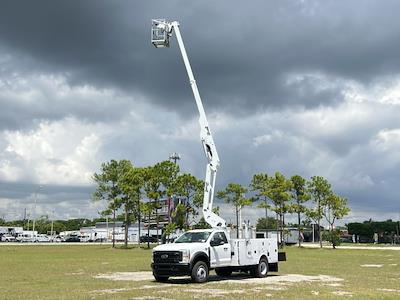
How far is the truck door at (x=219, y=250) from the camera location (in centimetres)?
2085

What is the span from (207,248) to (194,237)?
104 cm

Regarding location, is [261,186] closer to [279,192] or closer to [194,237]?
[279,192]

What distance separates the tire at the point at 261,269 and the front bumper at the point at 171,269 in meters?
4.44

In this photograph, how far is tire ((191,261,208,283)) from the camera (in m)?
19.8

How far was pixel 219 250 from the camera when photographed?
2112 cm

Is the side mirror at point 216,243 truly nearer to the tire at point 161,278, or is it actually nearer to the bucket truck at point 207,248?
the bucket truck at point 207,248

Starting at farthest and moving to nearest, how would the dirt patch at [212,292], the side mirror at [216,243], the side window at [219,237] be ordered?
1. the side window at [219,237]
2. the side mirror at [216,243]
3. the dirt patch at [212,292]

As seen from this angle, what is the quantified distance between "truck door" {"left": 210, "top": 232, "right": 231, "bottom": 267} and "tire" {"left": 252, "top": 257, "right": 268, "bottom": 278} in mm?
1952

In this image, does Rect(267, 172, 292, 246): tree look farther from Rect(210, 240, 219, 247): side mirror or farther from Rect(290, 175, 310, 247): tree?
Rect(210, 240, 219, 247): side mirror

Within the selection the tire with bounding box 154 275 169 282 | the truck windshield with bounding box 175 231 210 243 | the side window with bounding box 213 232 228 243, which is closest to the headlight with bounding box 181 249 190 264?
the truck windshield with bounding box 175 231 210 243

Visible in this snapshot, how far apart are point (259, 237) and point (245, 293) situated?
7.59 m

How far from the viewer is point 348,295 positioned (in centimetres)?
1631

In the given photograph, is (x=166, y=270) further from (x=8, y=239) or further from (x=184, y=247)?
(x=8, y=239)

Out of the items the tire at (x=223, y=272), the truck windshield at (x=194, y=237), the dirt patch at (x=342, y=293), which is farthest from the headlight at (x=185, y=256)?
the dirt patch at (x=342, y=293)
